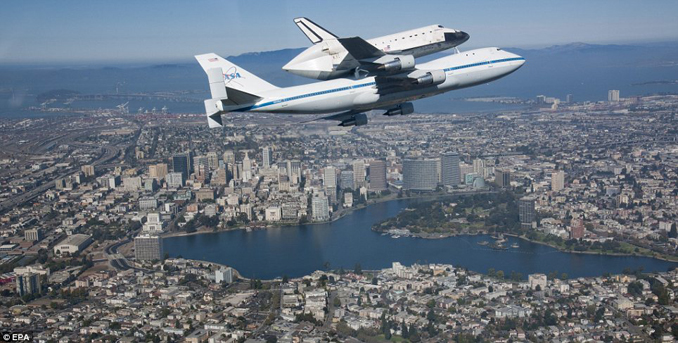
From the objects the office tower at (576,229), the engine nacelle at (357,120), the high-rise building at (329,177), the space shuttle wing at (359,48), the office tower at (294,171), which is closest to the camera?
the space shuttle wing at (359,48)

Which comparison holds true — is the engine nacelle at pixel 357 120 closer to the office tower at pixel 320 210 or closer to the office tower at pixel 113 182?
Answer: the office tower at pixel 320 210

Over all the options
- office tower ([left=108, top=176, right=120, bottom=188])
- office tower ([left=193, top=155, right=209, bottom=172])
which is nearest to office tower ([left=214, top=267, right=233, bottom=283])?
office tower ([left=108, top=176, right=120, bottom=188])

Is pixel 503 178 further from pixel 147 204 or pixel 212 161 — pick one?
pixel 147 204

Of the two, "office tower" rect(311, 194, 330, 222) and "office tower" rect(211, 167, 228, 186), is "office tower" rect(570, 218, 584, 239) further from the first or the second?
"office tower" rect(211, 167, 228, 186)

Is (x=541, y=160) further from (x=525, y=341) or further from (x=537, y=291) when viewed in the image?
(x=525, y=341)

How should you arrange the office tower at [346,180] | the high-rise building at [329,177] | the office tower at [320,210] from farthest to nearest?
the office tower at [346,180] → the high-rise building at [329,177] → the office tower at [320,210]

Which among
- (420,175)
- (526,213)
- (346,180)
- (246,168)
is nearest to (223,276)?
(526,213)

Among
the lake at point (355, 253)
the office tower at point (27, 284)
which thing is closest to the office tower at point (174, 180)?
the lake at point (355, 253)

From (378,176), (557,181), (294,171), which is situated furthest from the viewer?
(294,171)
